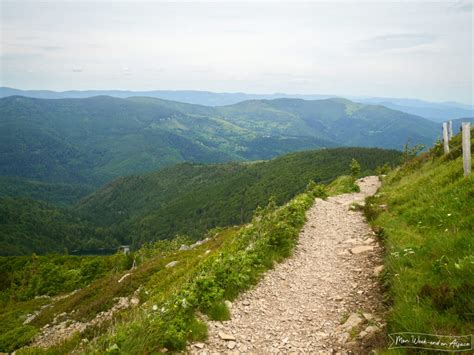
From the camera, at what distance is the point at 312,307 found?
891 cm

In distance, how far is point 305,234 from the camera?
15086mm

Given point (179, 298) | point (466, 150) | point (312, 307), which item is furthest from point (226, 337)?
point (466, 150)

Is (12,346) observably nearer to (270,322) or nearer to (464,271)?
(270,322)

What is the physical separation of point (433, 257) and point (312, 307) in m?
3.38

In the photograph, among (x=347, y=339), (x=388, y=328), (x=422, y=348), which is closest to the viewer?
(x=422, y=348)

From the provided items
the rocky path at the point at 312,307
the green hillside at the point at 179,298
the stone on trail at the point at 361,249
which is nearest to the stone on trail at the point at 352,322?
the rocky path at the point at 312,307

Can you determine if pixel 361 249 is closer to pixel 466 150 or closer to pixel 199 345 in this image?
pixel 466 150

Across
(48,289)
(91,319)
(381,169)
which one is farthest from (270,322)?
(48,289)

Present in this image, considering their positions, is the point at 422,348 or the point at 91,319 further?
the point at 91,319

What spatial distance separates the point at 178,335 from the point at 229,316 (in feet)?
6.33

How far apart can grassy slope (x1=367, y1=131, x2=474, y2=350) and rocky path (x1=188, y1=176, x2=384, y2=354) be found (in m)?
0.80

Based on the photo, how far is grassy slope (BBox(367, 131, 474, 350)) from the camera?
18.9 ft

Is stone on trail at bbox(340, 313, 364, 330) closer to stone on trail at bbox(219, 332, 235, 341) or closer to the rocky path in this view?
the rocky path

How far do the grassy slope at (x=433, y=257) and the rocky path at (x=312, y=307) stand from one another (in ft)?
2.61
